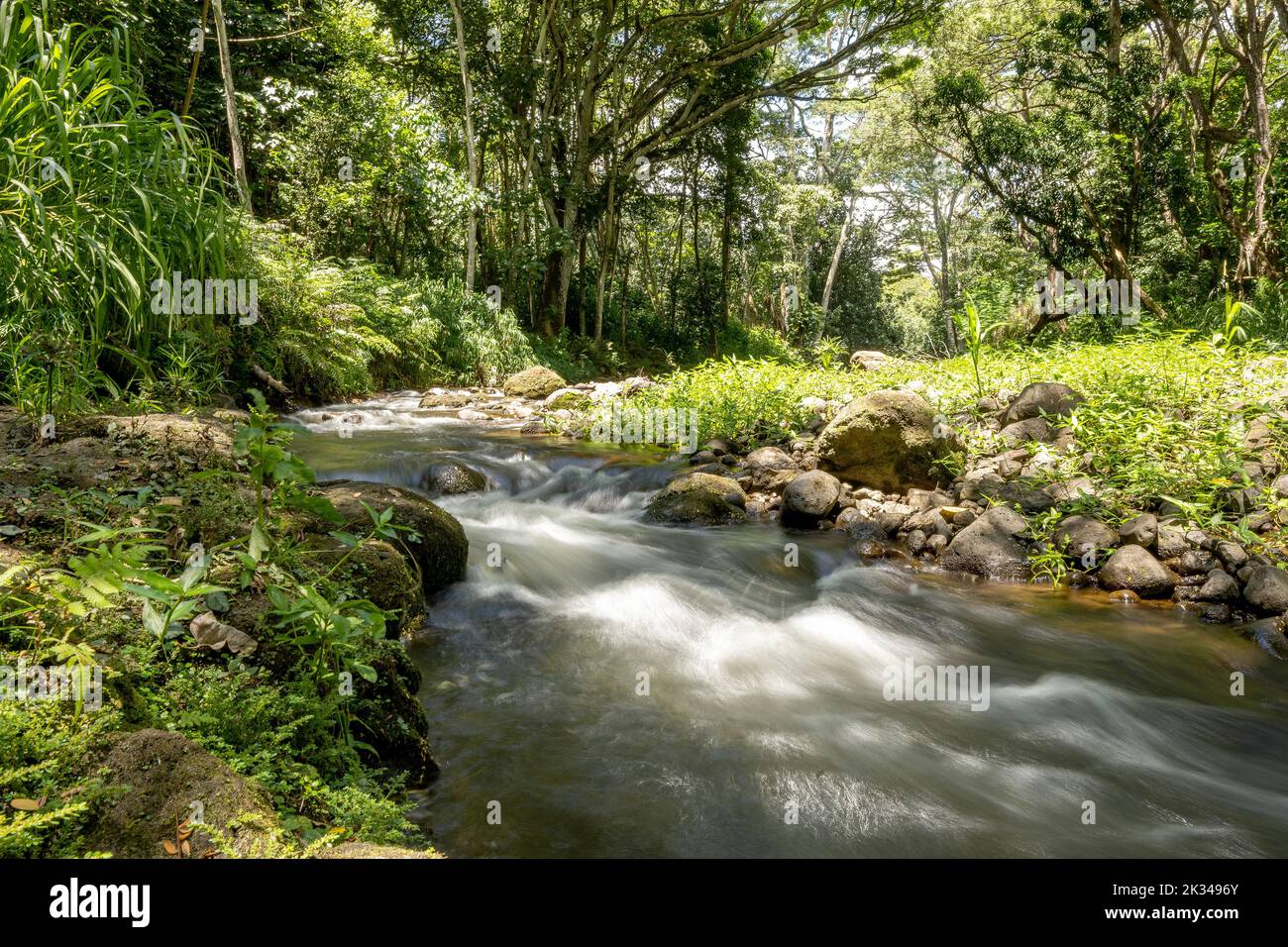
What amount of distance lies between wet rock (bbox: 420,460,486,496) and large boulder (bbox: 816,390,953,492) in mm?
3945

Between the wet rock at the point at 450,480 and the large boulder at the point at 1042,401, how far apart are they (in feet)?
19.8

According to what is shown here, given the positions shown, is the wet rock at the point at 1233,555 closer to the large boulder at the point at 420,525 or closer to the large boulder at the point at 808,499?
the large boulder at the point at 808,499

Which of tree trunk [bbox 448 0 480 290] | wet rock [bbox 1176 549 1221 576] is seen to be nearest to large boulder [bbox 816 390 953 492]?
wet rock [bbox 1176 549 1221 576]

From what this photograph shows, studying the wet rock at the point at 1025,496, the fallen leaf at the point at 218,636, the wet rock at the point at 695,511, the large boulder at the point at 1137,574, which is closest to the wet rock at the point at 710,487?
the wet rock at the point at 695,511

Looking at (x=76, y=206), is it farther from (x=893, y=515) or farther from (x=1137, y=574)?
(x=1137, y=574)

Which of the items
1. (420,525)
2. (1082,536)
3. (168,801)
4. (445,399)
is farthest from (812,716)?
(445,399)

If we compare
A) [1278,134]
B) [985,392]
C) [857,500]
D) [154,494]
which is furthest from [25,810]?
[1278,134]

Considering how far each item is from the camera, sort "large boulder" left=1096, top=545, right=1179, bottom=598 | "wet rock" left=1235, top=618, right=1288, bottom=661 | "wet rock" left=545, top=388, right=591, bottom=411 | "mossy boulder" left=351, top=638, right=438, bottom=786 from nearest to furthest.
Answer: "mossy boulder" left=351, top=638, right=438, bottom=786 < "wet rock" left=1235, top=618, right=1288, bottom=661 < "large boulder" left=1096, top=545, right=1179, bottom=598 < "wet rock" left=545, top=388, right=591, bottom=411

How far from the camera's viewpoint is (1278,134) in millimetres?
14352

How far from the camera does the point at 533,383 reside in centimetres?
1401

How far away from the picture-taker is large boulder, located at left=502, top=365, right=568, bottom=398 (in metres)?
13.9

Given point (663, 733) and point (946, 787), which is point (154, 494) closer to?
point (663, 733)

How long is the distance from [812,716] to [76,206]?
167 inches

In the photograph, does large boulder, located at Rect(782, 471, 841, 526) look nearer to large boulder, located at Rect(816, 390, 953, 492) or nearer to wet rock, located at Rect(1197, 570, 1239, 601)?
large boulder, located at Rect(816, 390, 953, 492)
